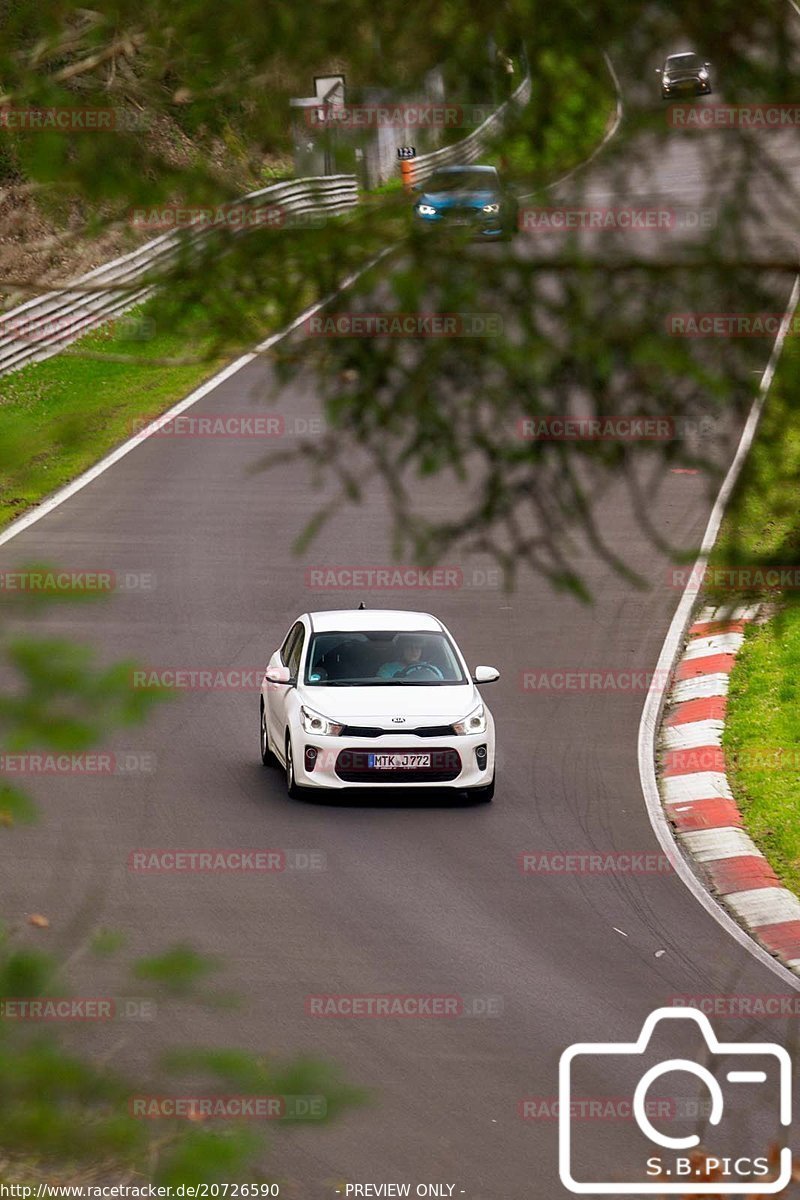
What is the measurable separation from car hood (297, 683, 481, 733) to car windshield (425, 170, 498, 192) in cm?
973

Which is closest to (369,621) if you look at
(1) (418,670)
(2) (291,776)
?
(1) (418,670)

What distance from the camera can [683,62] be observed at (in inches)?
237

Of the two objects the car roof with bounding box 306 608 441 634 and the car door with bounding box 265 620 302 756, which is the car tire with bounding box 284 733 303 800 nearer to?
the car door with bounding box 265 620 302 756

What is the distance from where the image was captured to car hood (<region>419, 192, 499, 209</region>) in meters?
5.84

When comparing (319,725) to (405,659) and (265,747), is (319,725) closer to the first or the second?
(405,659)

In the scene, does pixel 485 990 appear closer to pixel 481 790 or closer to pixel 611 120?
pixel 481 790

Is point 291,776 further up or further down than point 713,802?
further up

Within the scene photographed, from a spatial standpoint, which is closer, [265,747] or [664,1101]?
[664,1101]

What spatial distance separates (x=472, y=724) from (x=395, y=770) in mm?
812

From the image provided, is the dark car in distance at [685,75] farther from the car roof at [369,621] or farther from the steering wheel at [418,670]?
the car roof at [369,621]

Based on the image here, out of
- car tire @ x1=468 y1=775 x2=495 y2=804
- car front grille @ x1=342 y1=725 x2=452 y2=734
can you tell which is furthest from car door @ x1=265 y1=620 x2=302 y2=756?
car tire @ x1=468 y1=775 x2=495 y2=804

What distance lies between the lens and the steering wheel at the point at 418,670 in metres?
16.2

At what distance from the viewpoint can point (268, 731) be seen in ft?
54.5

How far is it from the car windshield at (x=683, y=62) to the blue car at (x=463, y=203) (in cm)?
70
